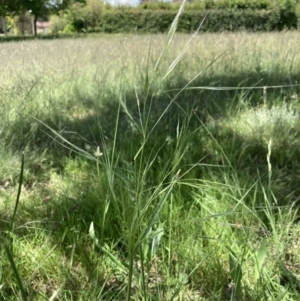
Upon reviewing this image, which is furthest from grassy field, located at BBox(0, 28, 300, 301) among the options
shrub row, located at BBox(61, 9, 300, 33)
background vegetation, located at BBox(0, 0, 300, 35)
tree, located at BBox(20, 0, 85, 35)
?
tree, located at BBox(20, 0, 85, 35)

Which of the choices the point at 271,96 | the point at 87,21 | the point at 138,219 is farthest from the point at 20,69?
the point at 87,21

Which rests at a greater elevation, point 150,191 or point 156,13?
point 156,13

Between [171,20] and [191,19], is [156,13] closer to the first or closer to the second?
[171,20]

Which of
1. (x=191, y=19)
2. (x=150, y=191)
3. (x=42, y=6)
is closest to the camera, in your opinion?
(x=150, y=191)

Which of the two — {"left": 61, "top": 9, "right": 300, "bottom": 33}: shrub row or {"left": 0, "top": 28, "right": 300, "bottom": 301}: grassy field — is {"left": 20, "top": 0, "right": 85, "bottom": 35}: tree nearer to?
{"left": 61, "top": 9, "right": 300, "bottom": 33}: shrub row

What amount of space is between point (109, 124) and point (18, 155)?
0.73 meters

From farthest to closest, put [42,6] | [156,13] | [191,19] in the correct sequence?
[42,6], [156,13], [191,19]

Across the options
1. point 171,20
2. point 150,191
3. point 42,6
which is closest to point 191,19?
point 171,20

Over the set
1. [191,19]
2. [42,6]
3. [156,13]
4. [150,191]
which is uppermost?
[42,6]

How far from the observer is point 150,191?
3.99 feet

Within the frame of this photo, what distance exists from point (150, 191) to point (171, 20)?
20.6m

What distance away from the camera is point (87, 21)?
84.3 ft

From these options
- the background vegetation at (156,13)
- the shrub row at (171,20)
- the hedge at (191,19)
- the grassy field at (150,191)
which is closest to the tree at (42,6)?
the background vegetation at (156,13)

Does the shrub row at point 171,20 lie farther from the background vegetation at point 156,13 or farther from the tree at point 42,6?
the tree at point 42,6
